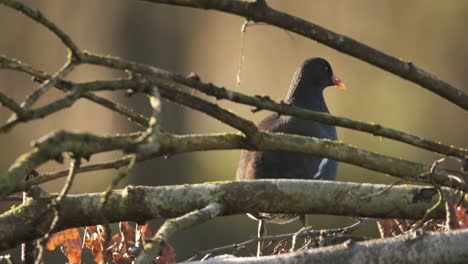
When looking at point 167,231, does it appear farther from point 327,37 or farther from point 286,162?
point 286,162

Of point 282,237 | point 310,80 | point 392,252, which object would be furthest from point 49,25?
point 310,80

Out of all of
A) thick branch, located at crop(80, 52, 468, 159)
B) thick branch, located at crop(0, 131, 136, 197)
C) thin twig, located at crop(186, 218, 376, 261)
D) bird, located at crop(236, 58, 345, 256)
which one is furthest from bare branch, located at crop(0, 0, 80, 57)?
bird, located at crop(236, 58, 345, 256)

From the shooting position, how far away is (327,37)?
143 inches

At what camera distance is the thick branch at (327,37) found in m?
3.46

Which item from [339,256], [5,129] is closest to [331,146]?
[339,256]

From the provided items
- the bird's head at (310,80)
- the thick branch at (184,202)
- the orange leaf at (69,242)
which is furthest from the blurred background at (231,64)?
the thick branch at (184,202)

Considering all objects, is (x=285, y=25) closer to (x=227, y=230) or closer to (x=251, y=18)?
(x=251, y=18)

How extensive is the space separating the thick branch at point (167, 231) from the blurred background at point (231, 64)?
8.91 metres

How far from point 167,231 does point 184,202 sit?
0.60m

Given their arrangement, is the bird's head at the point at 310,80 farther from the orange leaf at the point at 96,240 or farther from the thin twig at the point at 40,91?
the thin twig at the point at 40,91

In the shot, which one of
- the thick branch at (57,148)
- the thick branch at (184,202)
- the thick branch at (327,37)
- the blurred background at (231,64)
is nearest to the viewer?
the thick branch at (57,148)

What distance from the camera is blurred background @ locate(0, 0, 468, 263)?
13523mm

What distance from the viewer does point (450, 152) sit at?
140 inches

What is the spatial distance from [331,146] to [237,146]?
31 centimetres
